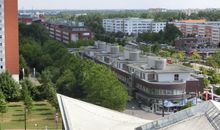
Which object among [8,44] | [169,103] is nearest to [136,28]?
[8,44]

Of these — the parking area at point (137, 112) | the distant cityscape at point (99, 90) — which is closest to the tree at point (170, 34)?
the distant cityscape at point (99, 90)

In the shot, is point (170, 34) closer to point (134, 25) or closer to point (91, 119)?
point (134, 25)

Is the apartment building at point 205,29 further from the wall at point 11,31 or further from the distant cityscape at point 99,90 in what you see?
the wall at point 11,31

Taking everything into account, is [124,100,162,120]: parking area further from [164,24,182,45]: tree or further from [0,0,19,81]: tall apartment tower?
[164,24,182,45]: tree

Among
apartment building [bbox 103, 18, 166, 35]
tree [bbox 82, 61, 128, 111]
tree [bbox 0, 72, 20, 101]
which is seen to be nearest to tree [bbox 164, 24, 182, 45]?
apartment building [bbox 103, 18, 166, 35]

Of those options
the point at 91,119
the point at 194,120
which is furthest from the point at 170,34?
the point at 194,120

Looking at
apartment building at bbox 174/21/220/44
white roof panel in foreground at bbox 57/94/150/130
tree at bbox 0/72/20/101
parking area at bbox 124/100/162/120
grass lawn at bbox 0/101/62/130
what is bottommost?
parking area at bbox 124/100/162/120
